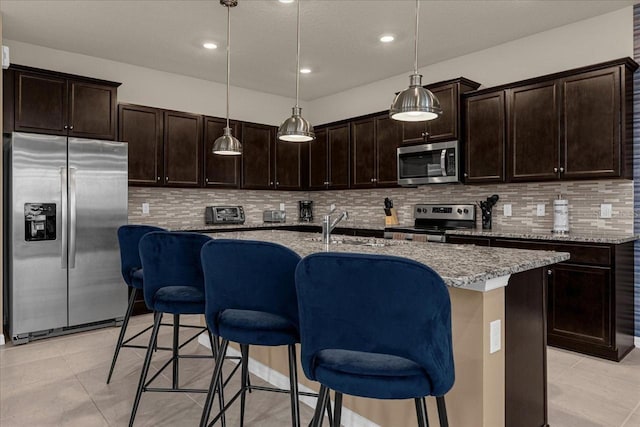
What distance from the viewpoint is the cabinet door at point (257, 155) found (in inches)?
216

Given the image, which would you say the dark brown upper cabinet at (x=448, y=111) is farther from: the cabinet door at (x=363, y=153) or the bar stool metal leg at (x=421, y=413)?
the bar stool metal leg at (x=421, y=413)

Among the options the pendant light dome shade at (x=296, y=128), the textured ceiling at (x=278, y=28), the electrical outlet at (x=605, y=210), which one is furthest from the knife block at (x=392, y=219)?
the pendant light dome shade at (x=296, y=128)

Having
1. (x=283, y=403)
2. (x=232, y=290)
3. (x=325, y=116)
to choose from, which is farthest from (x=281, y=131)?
(x=325, y=116)

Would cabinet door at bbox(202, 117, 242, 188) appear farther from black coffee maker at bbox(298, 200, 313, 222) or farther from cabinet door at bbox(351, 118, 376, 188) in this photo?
cabinet door at bbox(351, 118, 376, 188)

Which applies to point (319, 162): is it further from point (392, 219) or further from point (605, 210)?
point (605, 210)

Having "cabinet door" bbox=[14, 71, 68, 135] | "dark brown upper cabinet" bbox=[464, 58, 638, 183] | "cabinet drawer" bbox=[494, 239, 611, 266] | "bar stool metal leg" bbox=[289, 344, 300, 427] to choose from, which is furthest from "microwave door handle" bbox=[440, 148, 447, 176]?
"cabinet door" bbox=[14, 71, 68, 135]

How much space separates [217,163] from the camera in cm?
520

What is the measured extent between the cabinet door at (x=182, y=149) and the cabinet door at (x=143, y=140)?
0.08 m

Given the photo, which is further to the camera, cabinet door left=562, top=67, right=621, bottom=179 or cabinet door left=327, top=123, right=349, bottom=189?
cabinet door left=327, top=123, right=349, bottom=189

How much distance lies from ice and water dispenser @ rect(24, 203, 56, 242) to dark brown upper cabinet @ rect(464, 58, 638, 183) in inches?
158

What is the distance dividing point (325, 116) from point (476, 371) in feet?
17.1

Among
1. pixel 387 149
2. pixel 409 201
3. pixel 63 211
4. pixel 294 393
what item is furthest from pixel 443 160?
pixel 63 211

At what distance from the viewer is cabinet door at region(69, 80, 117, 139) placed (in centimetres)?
393

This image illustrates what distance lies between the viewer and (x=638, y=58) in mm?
3430
